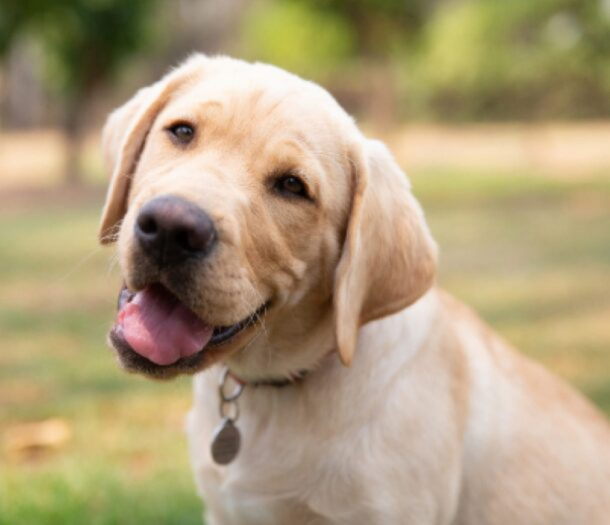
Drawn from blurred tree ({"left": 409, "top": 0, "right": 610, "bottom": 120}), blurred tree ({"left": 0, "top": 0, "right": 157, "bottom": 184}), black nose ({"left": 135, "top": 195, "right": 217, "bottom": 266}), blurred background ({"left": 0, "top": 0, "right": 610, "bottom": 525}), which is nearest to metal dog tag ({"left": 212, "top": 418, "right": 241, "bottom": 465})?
blurred background ({"left": 0, "top": 0, "right": 610, "bottom": 525})

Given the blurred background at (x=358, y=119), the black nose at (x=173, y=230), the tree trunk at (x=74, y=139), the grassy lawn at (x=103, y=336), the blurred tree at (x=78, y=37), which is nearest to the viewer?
the black nose at (x=173, y=230)

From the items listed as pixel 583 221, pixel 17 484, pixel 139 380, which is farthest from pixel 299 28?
pixel 17 484

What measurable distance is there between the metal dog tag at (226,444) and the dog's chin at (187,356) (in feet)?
1.22

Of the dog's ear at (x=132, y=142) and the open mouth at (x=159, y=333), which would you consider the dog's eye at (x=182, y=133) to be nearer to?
the dog's ear at (x=132, y=142)

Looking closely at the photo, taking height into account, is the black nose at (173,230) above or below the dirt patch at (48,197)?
above

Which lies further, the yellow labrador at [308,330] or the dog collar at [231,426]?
the dog collar at [231,426]

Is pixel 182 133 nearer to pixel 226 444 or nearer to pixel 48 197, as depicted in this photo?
pixel 226 444

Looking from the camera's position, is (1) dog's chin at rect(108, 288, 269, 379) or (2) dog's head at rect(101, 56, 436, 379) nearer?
(2) dog's head at rect(101, 56, 436, 379)

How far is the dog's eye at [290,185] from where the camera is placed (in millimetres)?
3164

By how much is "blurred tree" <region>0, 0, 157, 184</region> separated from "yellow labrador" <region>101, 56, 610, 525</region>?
17.6 meters

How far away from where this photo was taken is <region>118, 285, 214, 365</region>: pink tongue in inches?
118

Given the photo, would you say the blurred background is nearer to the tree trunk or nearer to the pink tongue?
the tree trunk

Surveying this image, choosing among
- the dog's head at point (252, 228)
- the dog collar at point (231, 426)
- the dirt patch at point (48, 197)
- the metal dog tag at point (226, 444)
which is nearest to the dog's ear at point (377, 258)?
the dog's head at point (252, 228)

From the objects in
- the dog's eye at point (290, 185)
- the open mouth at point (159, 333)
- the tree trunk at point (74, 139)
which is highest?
the dog's eye at point (290, 185)
